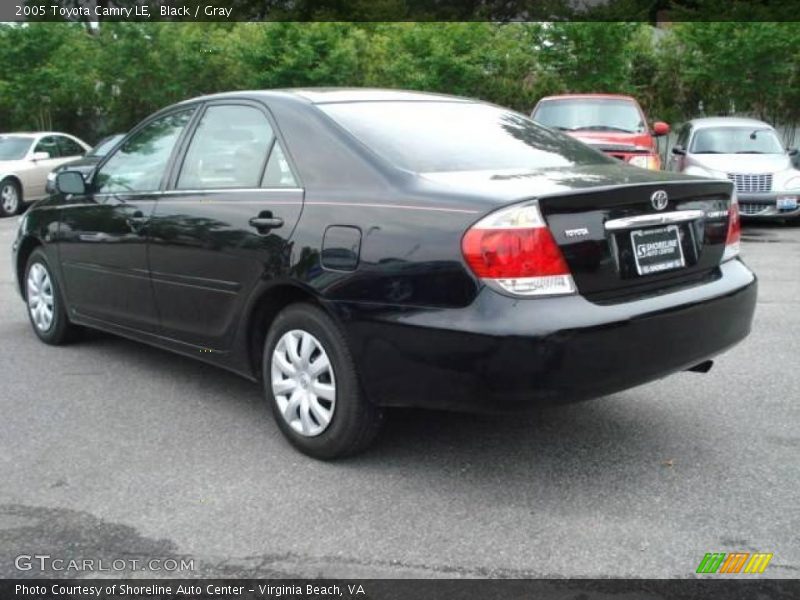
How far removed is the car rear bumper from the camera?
3262 millimetres

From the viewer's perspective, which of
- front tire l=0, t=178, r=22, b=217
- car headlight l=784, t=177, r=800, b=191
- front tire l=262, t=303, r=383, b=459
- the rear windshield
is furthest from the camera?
front tire l=0, t=178, r=22, b=217

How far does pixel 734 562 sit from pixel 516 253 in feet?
Result: 4.24

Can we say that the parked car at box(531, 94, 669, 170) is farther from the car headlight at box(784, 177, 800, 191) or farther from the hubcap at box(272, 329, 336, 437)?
the hubcap at box(272, 329, 336, 437)

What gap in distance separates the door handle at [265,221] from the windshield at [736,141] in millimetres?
10847

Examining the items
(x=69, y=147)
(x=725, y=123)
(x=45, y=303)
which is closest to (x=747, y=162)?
(x=725, y=123)

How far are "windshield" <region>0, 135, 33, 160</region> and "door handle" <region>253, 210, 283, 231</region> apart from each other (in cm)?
1440

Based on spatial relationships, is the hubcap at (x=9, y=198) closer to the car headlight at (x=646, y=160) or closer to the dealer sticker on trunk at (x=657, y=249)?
the car headlight at (x=646, y=160)

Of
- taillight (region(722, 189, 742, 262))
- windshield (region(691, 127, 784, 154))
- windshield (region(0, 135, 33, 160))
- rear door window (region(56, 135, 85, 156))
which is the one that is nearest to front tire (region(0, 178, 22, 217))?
windshield (region(0, 135, 33, 160))

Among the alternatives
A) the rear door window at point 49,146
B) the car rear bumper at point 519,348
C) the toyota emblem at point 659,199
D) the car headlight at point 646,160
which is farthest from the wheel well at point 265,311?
the rear door window at point 49,146

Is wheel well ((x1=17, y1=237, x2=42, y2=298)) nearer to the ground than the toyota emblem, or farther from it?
nearer to the ground

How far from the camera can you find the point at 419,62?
66.3 ft

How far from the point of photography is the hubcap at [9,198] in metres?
16.1

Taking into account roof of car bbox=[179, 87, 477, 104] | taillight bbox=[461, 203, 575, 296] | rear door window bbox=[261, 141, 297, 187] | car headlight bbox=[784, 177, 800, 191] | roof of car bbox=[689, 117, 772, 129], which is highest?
roof of car bbox=[179, 87, 477, 104]

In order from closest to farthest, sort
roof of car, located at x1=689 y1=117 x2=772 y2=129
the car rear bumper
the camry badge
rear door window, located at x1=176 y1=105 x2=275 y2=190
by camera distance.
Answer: the car rear bumper < the camry badge < rear door window, located at x1=176 y1=105 x2=275 y2=190 < roof of car, located at x1=689 y1=117 x2=772 y2=129
